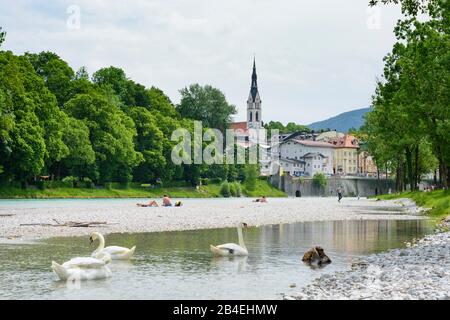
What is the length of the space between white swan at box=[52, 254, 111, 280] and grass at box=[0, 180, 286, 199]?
7396 centimetres

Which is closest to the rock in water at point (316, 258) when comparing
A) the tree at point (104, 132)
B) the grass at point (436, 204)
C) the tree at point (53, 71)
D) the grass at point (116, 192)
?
the grass at point (436, 204)

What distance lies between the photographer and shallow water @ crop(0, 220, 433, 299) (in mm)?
15672

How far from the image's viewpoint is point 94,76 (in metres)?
141

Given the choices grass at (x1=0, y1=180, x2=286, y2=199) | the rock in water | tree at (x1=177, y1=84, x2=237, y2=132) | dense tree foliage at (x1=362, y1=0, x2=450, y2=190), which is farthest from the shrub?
the rock in water

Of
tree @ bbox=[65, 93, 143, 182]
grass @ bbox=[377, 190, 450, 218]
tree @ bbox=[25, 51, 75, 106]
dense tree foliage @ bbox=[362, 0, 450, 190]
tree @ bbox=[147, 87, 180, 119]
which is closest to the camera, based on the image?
dense tree foliage @ bbox=[362, 0, 450, 190]

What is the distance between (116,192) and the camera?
373 ft

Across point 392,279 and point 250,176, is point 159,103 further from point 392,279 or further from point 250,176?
point 392,279

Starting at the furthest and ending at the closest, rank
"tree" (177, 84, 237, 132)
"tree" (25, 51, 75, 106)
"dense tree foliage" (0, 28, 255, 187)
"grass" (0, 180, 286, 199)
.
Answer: "tree" (177, 84, 237, 132) < "tree" (25, 51, 75, 106) < "grass" (0, 180, 286, 199) < "dense tree foliage" (0, 28, 255, 187)

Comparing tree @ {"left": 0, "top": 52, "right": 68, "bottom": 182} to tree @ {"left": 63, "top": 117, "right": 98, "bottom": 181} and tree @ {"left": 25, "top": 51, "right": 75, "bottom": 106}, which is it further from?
tree @ {"left": 25, "top": 51, "right": 75, "bottom": 106}

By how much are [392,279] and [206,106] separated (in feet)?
531

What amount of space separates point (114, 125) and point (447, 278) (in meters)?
100

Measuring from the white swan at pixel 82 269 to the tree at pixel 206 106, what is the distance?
157542 mm

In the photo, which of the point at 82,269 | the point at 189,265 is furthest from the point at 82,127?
the point at 82,269
